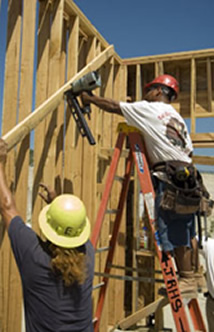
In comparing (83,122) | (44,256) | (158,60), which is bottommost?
(44,256)

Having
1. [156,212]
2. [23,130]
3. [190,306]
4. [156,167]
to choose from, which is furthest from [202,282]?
[23,130]

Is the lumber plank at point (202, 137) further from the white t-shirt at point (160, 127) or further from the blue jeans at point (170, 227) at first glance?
the blue jeans at point (170, 227)

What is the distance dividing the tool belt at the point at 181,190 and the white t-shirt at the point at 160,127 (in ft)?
0.42

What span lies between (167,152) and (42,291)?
1.60 m

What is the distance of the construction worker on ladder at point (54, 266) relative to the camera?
1.67 metres

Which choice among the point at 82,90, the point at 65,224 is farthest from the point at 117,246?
the point at 65,224

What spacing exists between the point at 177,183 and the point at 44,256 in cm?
137

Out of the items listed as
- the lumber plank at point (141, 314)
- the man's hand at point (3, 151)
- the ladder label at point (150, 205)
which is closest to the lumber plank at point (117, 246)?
the lumber plank at point (141, 314)

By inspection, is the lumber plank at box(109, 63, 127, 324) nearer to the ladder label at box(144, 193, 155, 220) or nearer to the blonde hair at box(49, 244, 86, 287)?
the ladder label at box(144, 193, 155, 220)

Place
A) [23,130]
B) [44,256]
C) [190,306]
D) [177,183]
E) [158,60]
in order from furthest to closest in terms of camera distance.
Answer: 1. [158,60]
2. [190,306]
3. [177,183]
4. [23,130]
5. [44,256]

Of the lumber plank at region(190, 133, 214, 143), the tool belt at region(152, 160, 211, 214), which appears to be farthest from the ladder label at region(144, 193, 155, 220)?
the lumber plank at region(190, 133, 214, 143)

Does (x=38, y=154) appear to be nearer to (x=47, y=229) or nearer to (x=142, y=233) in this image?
(x=47, y=229)

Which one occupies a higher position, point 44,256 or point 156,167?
point 156,167

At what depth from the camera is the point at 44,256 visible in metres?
1.69
